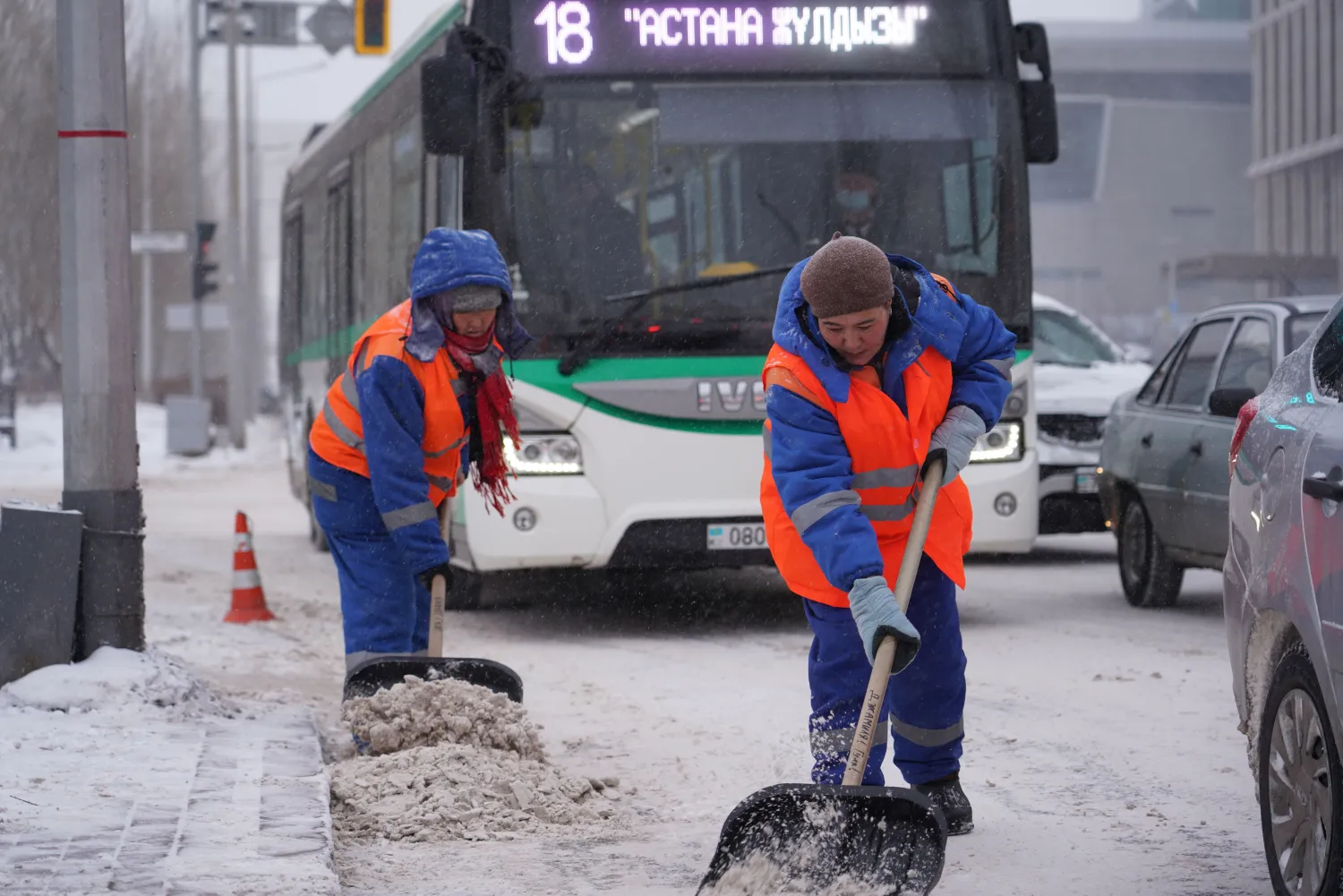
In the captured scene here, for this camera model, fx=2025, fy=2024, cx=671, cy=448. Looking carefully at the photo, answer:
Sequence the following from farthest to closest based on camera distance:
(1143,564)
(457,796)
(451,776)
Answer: (1143,564) < (451,776) < (457,796)

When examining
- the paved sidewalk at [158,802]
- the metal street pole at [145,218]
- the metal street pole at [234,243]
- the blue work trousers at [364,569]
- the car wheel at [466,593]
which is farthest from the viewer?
the metal street pole at [145,218]

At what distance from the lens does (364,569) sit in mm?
6477

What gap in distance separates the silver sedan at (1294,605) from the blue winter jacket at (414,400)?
2.42m

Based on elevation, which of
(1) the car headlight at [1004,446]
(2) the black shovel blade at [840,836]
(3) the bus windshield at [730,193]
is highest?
(3) the bus windshield at [730,193]

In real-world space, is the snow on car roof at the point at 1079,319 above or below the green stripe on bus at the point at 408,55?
below

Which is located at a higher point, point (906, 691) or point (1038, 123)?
point (1038, 123)

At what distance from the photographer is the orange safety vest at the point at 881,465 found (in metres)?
4.72

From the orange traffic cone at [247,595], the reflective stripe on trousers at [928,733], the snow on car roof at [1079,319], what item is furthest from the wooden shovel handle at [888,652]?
the snow on car roof at [1079,319]

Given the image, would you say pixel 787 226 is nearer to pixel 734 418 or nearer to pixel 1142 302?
pixel 734 418

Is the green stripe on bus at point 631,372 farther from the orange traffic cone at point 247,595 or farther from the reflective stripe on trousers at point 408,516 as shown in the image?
the reflective stripe on trousers at point 408,516

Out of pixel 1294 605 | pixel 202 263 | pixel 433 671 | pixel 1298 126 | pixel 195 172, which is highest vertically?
pixel 1298 126

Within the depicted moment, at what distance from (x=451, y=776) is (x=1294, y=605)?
249cm

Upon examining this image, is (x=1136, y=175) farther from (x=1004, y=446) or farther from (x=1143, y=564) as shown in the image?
(x=1004, y=446)

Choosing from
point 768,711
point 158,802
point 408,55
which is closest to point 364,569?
point 158,802
